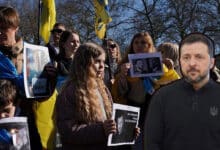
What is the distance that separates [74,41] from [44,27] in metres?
1.58

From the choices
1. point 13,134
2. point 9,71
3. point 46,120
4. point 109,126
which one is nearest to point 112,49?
point 46,120

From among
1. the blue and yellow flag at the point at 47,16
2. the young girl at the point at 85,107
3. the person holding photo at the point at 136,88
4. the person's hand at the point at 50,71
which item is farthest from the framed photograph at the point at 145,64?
the blue and yellow flag at the point at 47,16

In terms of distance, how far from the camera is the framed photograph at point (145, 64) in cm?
443

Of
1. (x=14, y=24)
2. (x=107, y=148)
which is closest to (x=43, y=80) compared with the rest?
(x=14, y=24)

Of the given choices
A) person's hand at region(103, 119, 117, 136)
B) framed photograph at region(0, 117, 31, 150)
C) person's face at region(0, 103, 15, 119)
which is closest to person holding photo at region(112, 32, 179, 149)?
person's hand at region(103, 119, 117, 136)

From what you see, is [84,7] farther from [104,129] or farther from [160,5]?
[104,129]

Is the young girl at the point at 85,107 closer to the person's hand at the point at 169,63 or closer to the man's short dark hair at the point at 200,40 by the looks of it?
the man's short dark hair at the point at 200,40

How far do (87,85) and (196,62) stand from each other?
115cm

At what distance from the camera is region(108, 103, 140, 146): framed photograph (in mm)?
3502

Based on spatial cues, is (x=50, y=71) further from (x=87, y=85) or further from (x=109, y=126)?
(x=109, y=126)

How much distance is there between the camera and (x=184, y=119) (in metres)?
2.70

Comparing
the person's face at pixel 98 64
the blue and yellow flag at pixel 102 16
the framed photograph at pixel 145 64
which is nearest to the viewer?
the person's face at pixel 98 64

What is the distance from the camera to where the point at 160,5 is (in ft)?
106

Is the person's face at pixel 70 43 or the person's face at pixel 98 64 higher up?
the person's face at pixel 70 43
